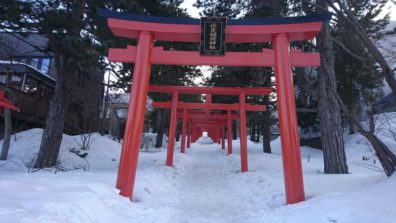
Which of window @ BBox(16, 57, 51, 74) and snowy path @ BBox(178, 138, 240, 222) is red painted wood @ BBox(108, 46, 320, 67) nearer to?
snowy path @ BBox(178, 138, 240, 222)

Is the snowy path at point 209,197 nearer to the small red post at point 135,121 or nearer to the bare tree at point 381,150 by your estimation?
the small red post at point 135,121

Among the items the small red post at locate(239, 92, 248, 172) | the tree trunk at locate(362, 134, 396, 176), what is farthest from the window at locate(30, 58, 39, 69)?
the tree trunk at locate(362, 134, 396, 176)

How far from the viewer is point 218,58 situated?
277 inches

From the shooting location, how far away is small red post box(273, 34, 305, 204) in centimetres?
630

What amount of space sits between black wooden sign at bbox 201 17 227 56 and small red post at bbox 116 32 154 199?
126cm

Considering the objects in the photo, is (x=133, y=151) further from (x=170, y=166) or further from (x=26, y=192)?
(x=170, y=166)

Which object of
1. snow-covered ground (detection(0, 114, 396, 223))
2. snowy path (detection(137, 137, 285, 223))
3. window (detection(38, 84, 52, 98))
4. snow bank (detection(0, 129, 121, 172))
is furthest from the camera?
window (detection(38, 84, 52, 98))

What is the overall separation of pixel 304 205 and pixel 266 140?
1499 cm

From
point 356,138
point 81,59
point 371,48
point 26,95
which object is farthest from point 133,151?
point 356,138

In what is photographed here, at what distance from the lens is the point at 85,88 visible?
1623cm

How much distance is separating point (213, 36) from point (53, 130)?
6.77m

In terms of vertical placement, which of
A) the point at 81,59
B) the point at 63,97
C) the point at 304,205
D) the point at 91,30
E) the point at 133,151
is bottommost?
the point at 304,205

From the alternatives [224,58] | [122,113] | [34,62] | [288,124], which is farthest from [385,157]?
[122,113]

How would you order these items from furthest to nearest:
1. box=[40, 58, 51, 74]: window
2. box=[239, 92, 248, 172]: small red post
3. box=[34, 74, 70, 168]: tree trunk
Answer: box=[40, 58, 51, 74]: window < box=[239, 92, 248, 172]: small red post < box=[34, 74, 70, 168]: tree trunk
